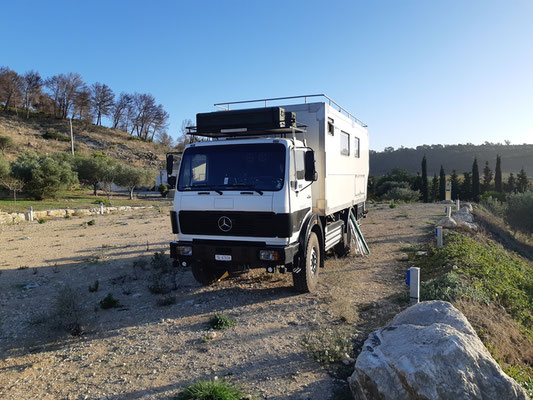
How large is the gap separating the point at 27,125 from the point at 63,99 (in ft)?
46.5

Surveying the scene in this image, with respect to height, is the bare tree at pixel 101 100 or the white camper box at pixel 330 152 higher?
the bare tree at pixel 101 100

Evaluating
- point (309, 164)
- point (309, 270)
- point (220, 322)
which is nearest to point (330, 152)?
point (309, 164)

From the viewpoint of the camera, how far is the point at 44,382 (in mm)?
4367

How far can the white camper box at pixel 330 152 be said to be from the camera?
25.6 feet

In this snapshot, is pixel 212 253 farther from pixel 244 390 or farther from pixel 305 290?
pixel 244 390

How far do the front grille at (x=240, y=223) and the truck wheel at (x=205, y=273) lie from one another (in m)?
1.29

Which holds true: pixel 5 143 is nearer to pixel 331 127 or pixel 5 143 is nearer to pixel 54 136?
pixel 54 136

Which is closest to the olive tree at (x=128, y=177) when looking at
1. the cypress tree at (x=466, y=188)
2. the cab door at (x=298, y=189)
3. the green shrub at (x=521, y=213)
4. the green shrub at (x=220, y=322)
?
the green shrub at (x=521, y=213)

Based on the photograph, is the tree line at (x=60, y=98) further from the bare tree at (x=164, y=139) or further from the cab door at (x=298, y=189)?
the cab door at (x=298, y=189)

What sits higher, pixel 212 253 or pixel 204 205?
pixel 204 205

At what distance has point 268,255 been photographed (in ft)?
20.5

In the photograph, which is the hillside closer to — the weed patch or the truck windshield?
the truck windshield

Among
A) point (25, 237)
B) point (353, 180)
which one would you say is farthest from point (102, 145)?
point (353, 180)

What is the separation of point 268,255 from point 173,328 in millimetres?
1874
